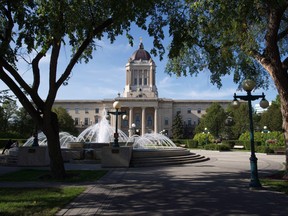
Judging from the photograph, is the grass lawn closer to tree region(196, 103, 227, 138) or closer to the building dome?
tree region(196, 103, 227, 138)

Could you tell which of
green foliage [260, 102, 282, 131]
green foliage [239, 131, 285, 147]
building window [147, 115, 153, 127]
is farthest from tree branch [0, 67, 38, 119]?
building window [147, 115, 153, 127]

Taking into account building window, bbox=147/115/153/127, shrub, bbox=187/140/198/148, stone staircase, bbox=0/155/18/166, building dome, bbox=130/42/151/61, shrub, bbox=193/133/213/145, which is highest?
building dome, bbox=130/42/151/61

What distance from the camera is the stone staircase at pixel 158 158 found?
19438 mm

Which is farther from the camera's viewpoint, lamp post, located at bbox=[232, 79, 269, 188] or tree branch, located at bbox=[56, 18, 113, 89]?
tree branch, located at bbox=[56, 18, 113, 89]

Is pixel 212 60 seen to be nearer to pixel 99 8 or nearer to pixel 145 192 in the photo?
pixel 99 8

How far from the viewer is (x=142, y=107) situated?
110 m

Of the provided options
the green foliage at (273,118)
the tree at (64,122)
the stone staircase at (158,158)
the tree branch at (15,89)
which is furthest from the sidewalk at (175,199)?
the tree at (64,122)

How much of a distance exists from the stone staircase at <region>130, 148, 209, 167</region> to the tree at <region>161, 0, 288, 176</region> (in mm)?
5324

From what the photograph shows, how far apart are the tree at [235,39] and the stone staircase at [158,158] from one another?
532cm

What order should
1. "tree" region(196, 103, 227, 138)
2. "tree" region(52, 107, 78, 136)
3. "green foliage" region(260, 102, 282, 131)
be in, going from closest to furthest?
1. "green foliage" region(260, 102, 282, 131)
2. "tree" region(196, 103, 227, 138)
3. "tree" region(52, 107, 78, 136)

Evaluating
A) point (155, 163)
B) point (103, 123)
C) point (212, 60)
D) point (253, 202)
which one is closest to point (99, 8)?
point (212, 60)

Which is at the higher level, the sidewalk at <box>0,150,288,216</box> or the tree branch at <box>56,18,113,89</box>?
the tree branch at <box>56,18,113,89</box>

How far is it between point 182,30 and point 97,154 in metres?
11.4

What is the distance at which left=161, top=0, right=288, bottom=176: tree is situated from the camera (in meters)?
10.8
